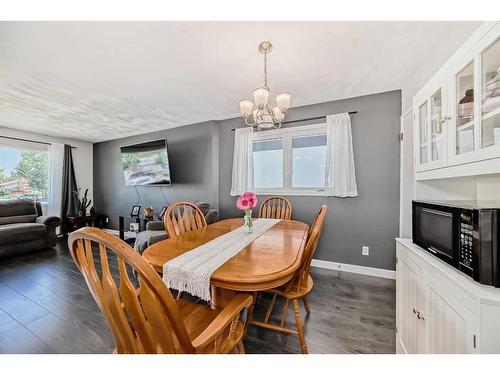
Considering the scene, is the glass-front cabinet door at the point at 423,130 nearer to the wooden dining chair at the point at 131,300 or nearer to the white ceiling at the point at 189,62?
the white ceiling at the point at 189,62

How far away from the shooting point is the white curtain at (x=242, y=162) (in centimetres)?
328

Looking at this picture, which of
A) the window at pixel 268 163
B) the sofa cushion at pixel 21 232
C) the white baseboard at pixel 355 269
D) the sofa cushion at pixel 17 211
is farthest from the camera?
the sofa cushion at pixel 17 211

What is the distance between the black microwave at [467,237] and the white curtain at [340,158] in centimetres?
157

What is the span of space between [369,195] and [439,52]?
1559 mm

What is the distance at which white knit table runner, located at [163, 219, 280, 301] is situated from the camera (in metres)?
0.98

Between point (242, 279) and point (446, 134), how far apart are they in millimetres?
1287

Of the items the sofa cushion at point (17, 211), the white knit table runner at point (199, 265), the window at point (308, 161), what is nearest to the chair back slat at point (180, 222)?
the white knit table runner at point (199, 265)

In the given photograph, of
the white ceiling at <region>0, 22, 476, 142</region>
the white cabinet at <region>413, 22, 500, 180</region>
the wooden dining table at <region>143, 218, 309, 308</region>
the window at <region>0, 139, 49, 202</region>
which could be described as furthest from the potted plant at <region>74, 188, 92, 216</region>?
the white cabinet at <region>413, 22, 500, 180</region>

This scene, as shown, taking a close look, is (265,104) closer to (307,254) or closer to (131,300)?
(307,254)

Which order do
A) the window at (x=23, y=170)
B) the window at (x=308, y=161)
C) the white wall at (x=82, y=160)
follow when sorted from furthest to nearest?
the white wall at (x=82, y=160)
the window at (x=23, y=170)
the window at (x=308, y=161)

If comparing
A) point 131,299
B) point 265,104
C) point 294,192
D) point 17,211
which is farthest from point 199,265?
point 17,211

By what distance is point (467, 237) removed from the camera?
2.65 ft

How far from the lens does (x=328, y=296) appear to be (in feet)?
6.93

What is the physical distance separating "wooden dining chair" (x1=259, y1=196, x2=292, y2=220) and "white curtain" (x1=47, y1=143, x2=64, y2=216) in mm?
4628
